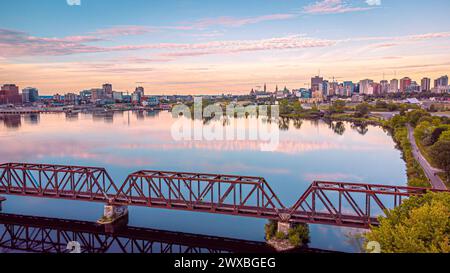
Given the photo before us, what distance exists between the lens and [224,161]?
114 ft

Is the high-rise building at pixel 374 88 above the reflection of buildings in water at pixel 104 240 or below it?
above

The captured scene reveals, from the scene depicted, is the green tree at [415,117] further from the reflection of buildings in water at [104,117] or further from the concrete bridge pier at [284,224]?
the reflection of buildings in water at [104,117]

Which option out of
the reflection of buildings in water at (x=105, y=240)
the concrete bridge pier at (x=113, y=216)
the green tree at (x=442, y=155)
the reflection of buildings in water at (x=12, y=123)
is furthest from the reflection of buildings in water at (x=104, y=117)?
the green tree at (x=442, y=155)

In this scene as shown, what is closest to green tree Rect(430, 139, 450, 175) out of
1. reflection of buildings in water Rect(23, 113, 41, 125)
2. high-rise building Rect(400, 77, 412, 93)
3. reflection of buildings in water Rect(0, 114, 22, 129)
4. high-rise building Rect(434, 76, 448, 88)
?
reflection of buildings in water Rect(0, 114, 22, 129)

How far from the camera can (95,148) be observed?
44.2 metres

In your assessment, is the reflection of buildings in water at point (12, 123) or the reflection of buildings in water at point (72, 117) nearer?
the reflection of buildings in water at point (12, 123)

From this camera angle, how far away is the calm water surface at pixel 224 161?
2023 centimetres

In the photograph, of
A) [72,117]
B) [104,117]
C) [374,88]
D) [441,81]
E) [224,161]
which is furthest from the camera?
[374,88]

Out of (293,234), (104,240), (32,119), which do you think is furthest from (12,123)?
(293,234)

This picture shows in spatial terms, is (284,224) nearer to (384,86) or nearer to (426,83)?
(426,83)

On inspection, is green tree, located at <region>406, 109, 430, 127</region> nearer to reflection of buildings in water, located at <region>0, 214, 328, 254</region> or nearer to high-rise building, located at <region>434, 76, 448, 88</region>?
reflection of buildings in water, located at <region>0, 214, 328, 254</region>
